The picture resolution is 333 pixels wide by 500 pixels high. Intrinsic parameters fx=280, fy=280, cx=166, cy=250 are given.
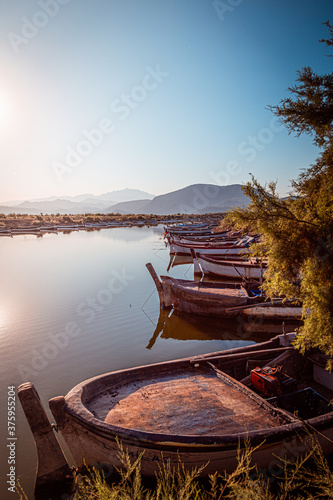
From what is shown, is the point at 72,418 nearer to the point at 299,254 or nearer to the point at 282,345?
the point at 299,254

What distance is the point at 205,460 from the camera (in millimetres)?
4355

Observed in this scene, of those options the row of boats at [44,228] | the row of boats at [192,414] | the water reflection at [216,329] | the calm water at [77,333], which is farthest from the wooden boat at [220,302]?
the row of boats at [44,228]

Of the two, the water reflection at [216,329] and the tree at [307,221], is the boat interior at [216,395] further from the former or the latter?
the water reflection at [216,329]

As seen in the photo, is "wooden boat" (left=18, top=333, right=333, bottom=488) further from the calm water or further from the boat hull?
the calm water

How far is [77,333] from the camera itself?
11.9m

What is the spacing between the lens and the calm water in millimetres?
8516

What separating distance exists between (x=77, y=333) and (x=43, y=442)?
23.6 ft

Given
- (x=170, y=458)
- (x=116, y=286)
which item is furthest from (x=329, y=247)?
(x=116, y=286)

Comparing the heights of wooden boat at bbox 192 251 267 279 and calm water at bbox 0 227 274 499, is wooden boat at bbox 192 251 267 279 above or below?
above

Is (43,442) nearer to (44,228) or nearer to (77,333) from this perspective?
(77,333)

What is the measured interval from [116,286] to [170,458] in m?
14.9

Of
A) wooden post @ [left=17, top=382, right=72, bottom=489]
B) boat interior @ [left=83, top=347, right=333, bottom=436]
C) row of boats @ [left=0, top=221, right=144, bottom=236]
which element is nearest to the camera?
wooden post @ [left=17, top=382, right=72, bottom=489]

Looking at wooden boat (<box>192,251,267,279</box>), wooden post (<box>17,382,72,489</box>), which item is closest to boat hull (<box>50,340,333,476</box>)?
wooden post (<box>17,382,72,489</box>)

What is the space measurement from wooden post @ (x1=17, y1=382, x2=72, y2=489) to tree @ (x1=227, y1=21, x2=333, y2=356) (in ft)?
16.6
